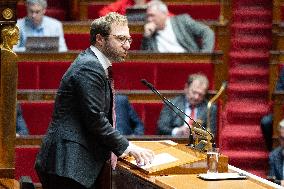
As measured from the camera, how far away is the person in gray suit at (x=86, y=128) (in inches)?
68.8

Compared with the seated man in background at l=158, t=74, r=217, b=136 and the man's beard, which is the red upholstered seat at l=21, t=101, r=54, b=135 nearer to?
the seated man in background at l=158, t=74, r=217, b=136

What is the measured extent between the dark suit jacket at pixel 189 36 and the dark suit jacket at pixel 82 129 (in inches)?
72.9

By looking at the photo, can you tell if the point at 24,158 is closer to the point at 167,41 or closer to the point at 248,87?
the point at 167,41

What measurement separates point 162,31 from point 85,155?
6.34 ft

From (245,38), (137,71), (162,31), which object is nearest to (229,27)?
(245,38)

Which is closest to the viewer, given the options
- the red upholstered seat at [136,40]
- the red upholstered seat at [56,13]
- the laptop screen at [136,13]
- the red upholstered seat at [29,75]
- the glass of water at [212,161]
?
the glass of water at [212,161]

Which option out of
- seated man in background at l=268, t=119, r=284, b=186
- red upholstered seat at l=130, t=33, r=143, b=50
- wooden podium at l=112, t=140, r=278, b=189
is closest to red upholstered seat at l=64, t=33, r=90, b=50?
red upholstered seat at l=130, t=33, r=143, b=50

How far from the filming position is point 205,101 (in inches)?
127

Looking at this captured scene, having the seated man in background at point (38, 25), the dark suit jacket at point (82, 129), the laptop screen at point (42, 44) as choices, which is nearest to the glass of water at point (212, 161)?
the dark suit jacket at point (82, 129)

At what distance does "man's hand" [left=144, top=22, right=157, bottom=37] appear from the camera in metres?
3.60

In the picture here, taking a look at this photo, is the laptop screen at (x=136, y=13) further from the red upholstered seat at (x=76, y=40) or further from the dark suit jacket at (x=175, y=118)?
the dark suit jacket at (x=175, y=118)

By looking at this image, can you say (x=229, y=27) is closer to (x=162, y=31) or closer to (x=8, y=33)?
(x=162, y=31)

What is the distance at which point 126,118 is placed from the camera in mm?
3184

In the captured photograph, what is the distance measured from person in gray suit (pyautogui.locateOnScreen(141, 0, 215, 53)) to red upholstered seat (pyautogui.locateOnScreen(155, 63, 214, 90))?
0.14m
